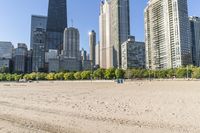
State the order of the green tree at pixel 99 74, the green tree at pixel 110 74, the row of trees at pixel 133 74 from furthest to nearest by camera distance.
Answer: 1. the green tree at pixel 99 74
2. the green tree at pixel 110 74
3. the row of trees at pixel 133 74

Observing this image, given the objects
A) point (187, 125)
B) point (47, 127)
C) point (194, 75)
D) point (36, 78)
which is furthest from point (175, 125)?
point (36, 78)

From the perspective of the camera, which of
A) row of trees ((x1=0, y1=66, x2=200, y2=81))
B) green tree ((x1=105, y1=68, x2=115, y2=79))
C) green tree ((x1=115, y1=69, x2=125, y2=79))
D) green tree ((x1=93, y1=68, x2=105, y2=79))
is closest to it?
row of trees ((x1=0, y1=66, x2=200, y2=81))

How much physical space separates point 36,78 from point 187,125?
185 metres

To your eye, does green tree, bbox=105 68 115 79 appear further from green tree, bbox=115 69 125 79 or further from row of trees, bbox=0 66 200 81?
green tree, bbox=115 69 125 79

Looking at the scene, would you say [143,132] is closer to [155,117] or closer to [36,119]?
[155,117]

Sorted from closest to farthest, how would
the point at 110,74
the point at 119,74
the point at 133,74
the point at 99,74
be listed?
the point at 119,74, the point at 133,74, the point at 110,74, the point at 99,74

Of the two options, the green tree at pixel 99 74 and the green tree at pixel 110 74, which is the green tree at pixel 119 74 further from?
the green tree at pixel 99 74

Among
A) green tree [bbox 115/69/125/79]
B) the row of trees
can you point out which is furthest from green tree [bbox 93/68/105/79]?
green tree [bbox 115/69/125/79]

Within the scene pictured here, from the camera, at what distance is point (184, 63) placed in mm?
197875

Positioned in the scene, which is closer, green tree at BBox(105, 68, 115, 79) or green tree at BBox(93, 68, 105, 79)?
green tree at BBox(105, 68, 115, 79)

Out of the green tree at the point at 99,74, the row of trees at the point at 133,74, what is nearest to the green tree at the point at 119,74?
the row of trees at the point at 133,74

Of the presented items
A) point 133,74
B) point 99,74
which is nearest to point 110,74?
point 99,74

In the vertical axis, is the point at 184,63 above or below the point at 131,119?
above

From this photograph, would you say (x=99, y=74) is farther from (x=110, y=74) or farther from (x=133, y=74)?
(x=133, y=74)
